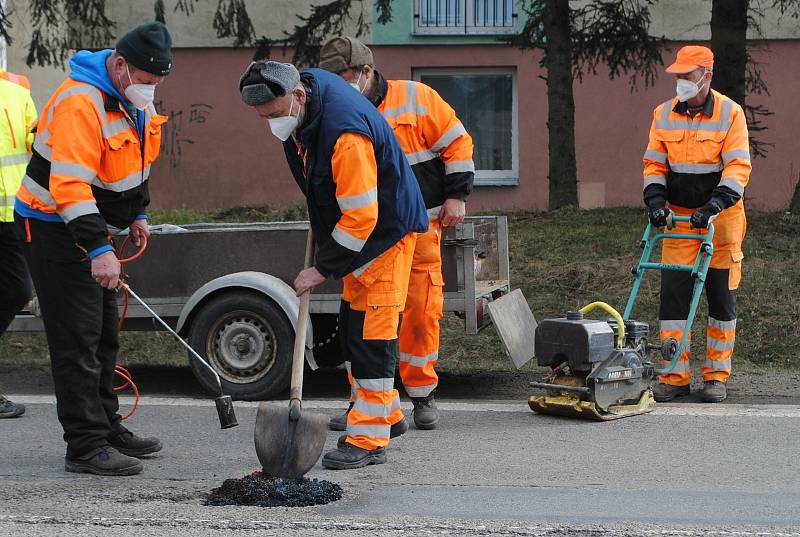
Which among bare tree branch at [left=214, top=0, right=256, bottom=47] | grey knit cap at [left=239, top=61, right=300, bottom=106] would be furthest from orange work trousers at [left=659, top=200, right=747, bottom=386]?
bare tree branch at [left=214, top=0, right=256, bottom=47]

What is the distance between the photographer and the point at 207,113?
65.1ft

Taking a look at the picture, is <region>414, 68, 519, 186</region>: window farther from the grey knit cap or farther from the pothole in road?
the pothole in road

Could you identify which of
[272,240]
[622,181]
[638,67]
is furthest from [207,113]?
[272,240]

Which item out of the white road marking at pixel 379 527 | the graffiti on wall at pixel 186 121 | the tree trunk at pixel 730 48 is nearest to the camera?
the white road marking at pixel 379 527

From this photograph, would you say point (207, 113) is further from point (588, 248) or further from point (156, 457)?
point (156, 457)

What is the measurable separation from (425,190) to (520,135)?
13.1 metres

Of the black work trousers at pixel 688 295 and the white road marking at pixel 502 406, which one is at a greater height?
the black work trousers at pixel 688 295

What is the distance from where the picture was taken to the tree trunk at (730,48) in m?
11.8

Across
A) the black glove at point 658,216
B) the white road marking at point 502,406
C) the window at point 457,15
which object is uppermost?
the window at point 457,15

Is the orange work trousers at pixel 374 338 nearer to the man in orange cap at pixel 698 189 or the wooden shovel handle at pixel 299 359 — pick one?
the wooden shovel handle at pixel 299 359

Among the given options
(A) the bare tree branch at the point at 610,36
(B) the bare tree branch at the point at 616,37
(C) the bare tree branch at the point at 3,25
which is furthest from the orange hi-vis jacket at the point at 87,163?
(B) the bare tree branch at the point at 616,37

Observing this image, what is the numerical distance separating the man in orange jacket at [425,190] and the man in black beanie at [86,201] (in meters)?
1.34

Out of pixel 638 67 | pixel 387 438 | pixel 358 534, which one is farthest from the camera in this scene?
pixel 638 67

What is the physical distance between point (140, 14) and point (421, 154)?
1405cm
